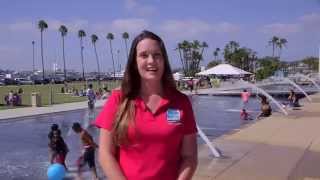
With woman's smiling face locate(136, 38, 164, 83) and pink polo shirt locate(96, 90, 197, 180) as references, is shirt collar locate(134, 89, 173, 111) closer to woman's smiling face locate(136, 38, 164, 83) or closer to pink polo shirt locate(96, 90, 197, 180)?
pink polo shirt locate(96, 90, 197, 180)

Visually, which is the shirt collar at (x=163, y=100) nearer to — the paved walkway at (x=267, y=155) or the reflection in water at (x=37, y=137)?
the paved walkway at (x=267, y=155)

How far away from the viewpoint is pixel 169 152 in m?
2.76

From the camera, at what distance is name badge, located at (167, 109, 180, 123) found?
2.74 metres

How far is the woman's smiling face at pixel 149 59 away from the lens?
2.82 meters

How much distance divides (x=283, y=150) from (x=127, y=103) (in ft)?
27.4

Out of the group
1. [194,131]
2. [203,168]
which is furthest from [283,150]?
[194,131]

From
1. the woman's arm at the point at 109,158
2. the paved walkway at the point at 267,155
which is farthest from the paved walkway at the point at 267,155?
the woman's arm at the point at 109,158

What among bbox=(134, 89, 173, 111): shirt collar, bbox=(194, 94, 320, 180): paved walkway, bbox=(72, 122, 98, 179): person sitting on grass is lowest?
bbox=(194, 94, 320, 180): paved walkway

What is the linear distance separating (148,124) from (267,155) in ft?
25.0

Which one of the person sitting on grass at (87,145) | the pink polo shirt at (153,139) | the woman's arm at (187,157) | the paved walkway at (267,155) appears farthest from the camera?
the person sitting on grass at (87,145)

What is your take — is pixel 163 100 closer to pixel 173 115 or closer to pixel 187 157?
pixel 173 115

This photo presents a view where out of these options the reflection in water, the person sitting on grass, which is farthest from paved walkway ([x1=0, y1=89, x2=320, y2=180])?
the reflection in water

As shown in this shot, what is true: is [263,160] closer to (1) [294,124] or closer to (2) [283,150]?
(2) [283,150]

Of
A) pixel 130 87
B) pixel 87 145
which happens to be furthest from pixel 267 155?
pixel 130 87
